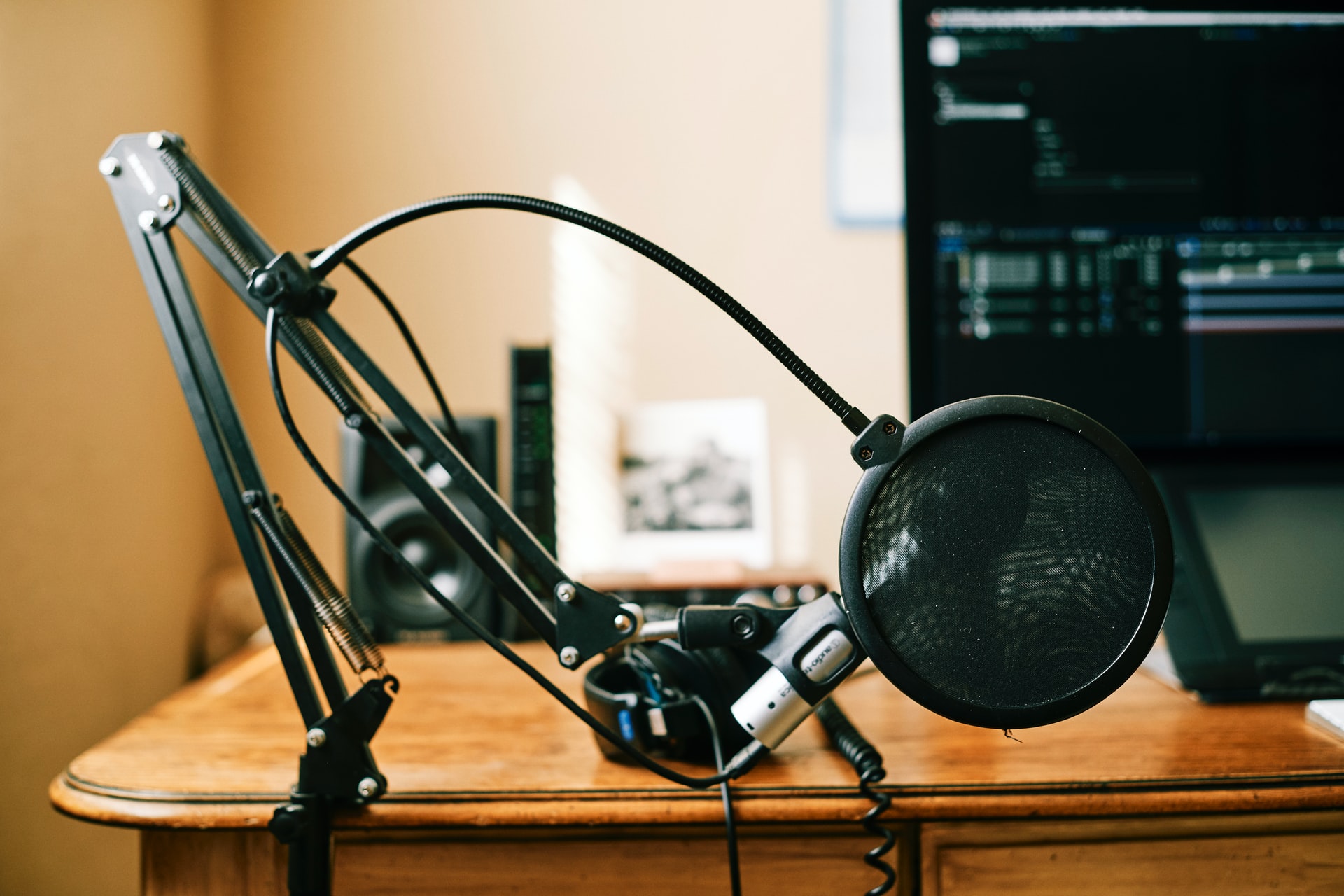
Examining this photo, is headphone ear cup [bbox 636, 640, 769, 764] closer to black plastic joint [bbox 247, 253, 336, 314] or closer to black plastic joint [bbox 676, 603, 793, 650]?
black plastic joint [bbox 676, 603, 793, 650]

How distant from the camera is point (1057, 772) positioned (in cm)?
54

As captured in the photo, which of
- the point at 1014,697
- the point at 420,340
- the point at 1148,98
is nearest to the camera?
the point at 1014,697

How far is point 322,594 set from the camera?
20.0 inches

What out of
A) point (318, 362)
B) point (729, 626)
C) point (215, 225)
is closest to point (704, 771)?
point (729, 626)

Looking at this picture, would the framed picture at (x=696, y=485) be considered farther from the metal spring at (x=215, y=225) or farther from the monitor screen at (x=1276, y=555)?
the metal spring at (x=215, y=225)

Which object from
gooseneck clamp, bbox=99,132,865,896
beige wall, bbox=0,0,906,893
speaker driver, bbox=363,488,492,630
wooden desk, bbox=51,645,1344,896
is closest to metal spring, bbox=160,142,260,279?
gooseneck clamp, bbox=99,132,865,896

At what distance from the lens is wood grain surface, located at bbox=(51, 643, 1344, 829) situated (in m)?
0.51

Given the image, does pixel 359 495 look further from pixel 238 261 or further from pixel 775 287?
pixel 775 287

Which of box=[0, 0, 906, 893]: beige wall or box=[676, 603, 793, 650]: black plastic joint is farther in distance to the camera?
box=[0, 0, 906, 893]: beige wall

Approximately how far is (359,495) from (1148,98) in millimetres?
941

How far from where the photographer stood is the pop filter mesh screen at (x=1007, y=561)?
415 mm

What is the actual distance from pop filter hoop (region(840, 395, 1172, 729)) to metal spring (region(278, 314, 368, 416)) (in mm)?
306

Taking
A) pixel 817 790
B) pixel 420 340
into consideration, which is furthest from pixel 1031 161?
pixel 420 340

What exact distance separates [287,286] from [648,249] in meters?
0.22
